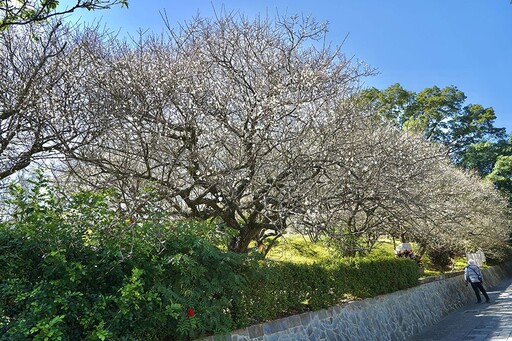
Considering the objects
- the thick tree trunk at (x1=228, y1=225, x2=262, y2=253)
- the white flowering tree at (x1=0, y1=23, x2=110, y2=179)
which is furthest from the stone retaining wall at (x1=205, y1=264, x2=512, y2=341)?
the white flowering tree at (x1=0, y1=23, x2=110, y2=179)

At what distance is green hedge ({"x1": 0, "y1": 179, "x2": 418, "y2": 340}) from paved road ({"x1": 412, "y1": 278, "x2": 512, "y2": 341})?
20.4 ft

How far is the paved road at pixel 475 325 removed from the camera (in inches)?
343

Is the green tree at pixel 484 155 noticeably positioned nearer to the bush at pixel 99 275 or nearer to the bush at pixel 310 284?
the bush at pixel 310 284

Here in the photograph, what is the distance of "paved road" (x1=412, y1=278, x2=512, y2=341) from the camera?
8719 millimetres

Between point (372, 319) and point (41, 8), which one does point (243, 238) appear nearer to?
point (372, 319)

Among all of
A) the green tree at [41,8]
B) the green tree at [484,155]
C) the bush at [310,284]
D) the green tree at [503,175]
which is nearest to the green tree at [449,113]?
the green tree at [484,155]

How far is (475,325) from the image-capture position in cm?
1020

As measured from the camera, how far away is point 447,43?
1398 cm

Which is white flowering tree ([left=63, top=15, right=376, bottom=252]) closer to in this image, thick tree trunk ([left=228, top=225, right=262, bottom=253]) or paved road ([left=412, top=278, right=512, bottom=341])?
thick tree trunk ([left=228, top=225, right=262, bottom=253])

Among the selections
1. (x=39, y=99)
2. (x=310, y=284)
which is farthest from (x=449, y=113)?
(x=39, y=99)

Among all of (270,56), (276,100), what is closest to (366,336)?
(276,100)

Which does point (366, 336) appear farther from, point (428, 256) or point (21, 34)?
point (428, 256)

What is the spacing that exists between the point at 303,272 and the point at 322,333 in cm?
109

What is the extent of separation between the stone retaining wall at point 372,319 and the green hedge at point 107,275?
644 mm
